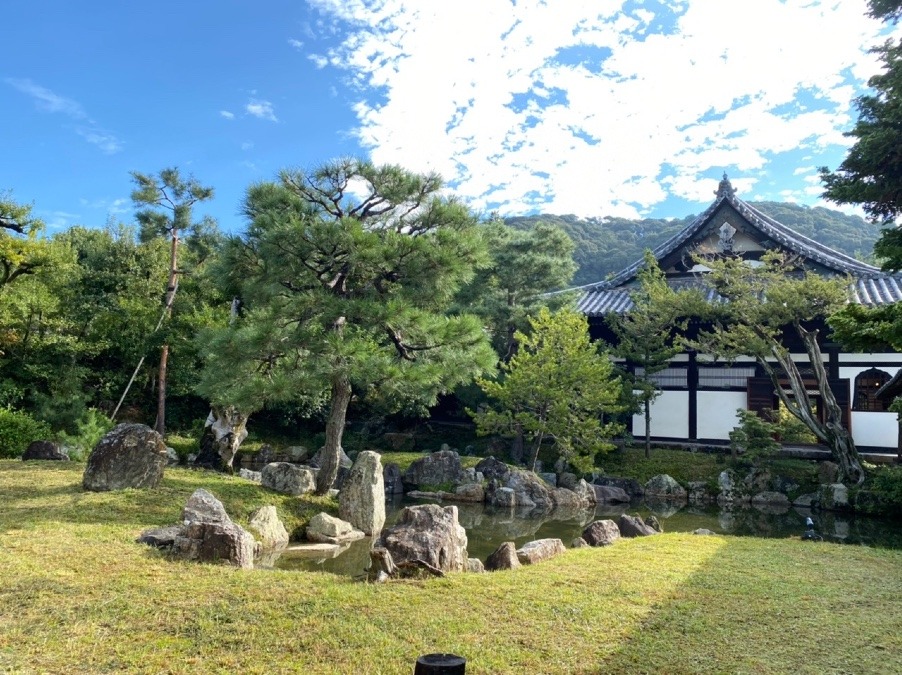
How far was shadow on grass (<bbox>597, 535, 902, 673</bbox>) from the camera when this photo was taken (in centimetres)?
372

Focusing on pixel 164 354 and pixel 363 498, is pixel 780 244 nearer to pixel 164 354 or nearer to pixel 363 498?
pixel 363 498

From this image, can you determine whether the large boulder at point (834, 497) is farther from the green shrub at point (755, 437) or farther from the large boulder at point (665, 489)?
the large boulder at point (665, 489)

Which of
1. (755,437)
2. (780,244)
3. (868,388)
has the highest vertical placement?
(780,244)

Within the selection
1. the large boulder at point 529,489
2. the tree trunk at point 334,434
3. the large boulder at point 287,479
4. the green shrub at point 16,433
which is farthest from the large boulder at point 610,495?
the green shrub at point 16,433

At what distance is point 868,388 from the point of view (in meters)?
16.4

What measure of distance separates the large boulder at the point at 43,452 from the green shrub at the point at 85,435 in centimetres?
72

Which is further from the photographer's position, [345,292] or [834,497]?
[834,497]

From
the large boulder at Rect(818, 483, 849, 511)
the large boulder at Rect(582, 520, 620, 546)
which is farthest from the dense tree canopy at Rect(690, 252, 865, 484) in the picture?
the large boulder at Rect(582, 520, 620, 546)

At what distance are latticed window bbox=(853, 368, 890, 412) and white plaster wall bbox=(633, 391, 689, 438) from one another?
14.7ft

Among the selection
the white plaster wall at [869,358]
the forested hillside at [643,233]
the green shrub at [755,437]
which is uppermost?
the forested hillside at [643,233]

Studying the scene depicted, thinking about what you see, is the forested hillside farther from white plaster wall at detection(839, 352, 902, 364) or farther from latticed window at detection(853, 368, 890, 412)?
latticed window at detection(853, 368, 890, 412)

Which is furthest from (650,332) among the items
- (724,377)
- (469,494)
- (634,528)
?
(634,528)

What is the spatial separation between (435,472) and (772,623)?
1145cm

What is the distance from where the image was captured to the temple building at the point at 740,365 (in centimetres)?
1623
